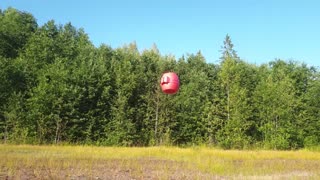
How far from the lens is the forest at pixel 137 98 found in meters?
31.4

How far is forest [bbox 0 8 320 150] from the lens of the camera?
31391 mm

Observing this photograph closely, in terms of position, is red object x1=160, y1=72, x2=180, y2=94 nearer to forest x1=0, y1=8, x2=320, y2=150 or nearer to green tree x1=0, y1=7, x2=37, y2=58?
forest x1=0, y1=8, x2=320, y2=150

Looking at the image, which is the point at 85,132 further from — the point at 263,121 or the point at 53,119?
the point at 263,121

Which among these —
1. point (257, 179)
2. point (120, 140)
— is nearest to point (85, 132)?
point (120, 140)

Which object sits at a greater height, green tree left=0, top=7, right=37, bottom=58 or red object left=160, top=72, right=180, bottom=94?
green tree left=0, top=7, right=37, bottom=58

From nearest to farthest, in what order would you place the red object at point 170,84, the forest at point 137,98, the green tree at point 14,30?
the red object at point 170,84, the forest at point 137,98, the green tree at point 14,30

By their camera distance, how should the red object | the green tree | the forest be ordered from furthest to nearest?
the green tree → the forest → the red object

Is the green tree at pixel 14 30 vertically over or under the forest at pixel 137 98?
over

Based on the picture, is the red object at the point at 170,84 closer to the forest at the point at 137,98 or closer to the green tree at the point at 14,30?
the forest at the point at 137,98

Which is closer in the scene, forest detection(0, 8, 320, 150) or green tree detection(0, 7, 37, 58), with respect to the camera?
forest detection(0, 8, 320, 150)

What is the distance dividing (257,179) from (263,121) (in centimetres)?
2855

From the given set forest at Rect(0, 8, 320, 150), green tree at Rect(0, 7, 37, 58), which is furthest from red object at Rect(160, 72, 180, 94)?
green tree at Rect(0, 7, 37, 58)

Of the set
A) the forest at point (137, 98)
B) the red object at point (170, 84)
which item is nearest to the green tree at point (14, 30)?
the forest at point (137, 98)

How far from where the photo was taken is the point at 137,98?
37.3 metres
